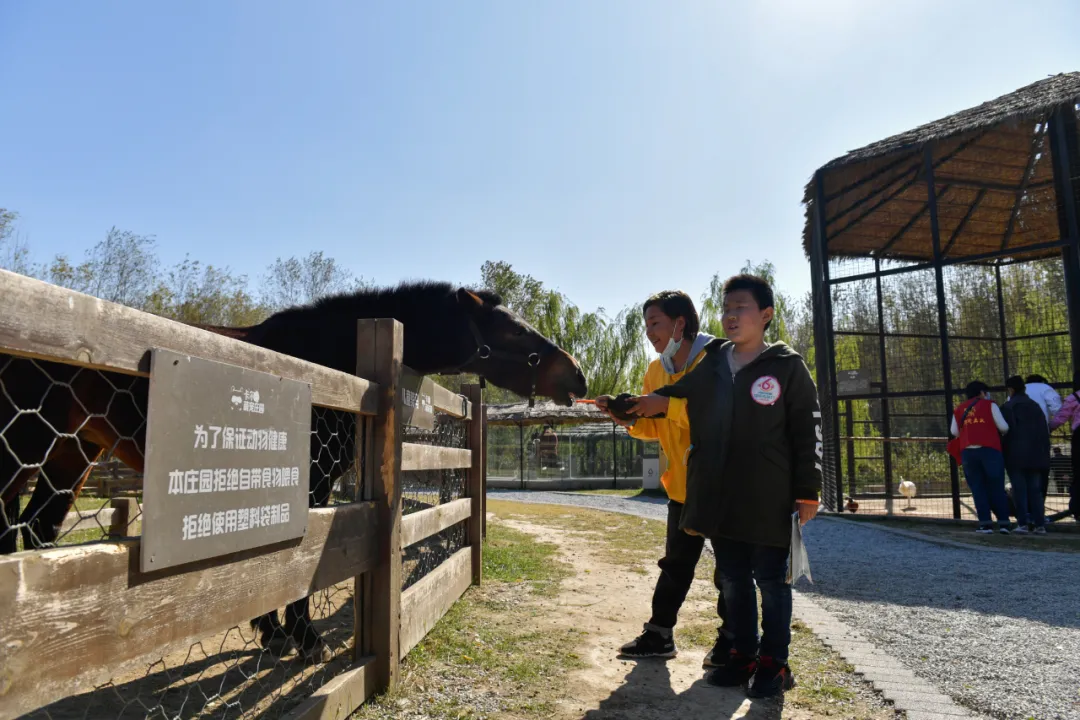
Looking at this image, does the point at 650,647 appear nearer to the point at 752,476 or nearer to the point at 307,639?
the point at 752,476

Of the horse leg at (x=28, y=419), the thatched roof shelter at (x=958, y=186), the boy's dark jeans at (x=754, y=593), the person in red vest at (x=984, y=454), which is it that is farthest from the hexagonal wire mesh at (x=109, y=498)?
the thatched roof shelter at (x=958, y=186)

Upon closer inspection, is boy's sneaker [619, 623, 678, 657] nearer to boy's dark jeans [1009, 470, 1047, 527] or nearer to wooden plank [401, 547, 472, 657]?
wooden plank [401, 547, 472, 657]

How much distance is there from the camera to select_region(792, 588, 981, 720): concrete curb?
2.87 m

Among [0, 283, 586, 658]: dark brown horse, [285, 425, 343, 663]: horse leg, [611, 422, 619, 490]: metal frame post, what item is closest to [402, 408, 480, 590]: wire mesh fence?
[0, 283, 586, 658]: dark brown horse

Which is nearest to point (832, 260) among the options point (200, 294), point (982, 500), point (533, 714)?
point (982, 500)

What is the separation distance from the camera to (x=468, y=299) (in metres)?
4.61

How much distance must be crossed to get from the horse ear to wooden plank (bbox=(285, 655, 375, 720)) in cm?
237

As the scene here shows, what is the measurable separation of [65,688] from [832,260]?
13.6 m

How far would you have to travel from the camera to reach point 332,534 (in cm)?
254

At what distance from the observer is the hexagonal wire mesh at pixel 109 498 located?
2.05 meters

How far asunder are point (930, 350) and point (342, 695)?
13.6 metres

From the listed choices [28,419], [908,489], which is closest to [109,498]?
[28,419]

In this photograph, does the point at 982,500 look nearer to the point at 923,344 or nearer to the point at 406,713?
the point at 923,344

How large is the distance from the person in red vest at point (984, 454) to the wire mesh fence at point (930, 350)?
318 cm
